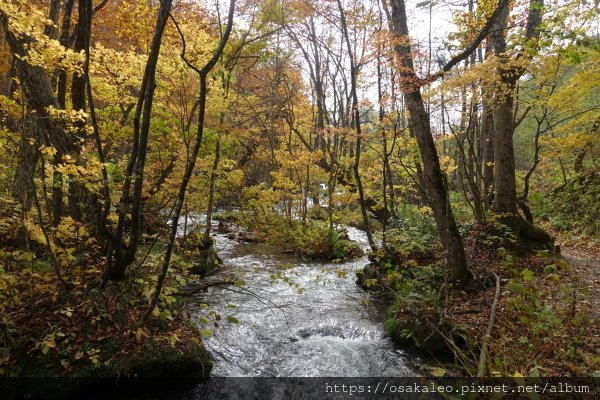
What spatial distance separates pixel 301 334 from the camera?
6.66 meters

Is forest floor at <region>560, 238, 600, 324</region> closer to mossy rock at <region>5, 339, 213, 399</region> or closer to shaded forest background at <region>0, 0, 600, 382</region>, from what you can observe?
shaded forest background at <region>0, 0, 600, 382</region>

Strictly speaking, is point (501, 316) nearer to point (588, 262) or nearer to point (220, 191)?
point (588, 262)

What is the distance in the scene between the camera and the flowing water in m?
5.59

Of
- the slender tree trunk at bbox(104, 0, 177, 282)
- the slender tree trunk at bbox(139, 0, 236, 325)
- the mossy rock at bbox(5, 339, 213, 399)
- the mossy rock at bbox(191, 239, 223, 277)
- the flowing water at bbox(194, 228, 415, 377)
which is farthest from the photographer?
the mossy rock at bbox(191, 239, 223, 277)

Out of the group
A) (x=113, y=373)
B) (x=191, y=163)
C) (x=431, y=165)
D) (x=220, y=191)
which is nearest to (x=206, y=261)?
(x=220, y=191)

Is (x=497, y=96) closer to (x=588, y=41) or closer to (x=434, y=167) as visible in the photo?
(x=434, y=167)

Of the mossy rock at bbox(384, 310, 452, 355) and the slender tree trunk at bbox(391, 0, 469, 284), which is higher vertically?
the slender tree trunk at bbox(391, 0, 469, 284)

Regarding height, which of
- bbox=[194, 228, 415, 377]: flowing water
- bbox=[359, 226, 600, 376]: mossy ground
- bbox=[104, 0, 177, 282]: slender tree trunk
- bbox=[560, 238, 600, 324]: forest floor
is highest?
bbox=[104, 0, 177, 282]: slender tree trunk

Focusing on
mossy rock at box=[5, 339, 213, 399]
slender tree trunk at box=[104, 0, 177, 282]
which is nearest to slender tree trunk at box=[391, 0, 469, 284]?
slender tree trunk at box=[104, 0, 177, 282]

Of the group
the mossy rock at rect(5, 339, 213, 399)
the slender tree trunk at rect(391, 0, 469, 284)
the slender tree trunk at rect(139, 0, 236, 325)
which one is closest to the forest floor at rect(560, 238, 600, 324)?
the slender tree trunk at rect(391, 0, 469, 284)

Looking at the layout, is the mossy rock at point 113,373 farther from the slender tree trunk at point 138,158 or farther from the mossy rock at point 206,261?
the mossy rock at point 206,261

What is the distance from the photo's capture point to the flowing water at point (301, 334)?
220 inches

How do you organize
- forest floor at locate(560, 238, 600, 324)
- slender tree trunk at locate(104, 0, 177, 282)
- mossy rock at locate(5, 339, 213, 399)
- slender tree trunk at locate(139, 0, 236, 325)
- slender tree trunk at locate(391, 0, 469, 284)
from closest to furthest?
mossy rock at locate(5, 339, 213, 399), slender tree trunk at locate(104, 0, 177, 282), slender tree trunk at locate(139, 0, 236, 325), forest floor at locate(560, 238, 600, 324), slender tree trunk at locate(391, 0, 469, 284)

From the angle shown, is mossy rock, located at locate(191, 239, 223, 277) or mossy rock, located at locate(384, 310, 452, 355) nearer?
mossy rock, located at locate(384, 310, 452, 355)
